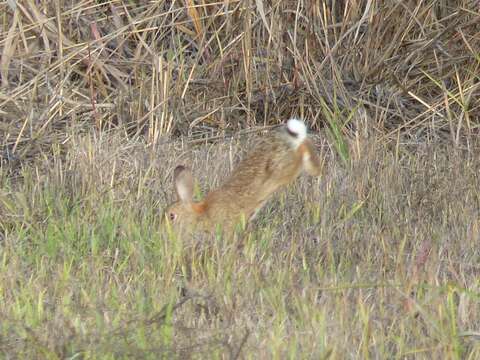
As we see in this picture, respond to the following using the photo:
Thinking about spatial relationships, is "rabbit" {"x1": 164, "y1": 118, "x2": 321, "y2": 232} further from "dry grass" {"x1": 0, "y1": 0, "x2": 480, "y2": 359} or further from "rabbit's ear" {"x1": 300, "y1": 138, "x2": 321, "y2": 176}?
"dry grass" {"x1": 0, "y1": 0, "x2": 480, "y2": 359}

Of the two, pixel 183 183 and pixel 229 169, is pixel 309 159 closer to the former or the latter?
pixel 183 183

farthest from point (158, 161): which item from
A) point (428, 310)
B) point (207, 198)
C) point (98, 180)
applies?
point (428, 310)

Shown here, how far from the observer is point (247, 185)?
3941 millimetres

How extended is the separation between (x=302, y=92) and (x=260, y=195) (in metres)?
1.63

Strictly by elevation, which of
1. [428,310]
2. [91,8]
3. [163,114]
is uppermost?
[91,8]

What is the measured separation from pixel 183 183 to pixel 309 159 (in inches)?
18.6

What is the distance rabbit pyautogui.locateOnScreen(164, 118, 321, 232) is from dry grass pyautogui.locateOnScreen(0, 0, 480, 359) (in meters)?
0.12

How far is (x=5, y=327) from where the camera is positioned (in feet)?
9.61

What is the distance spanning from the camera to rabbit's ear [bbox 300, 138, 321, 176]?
4.05 metres

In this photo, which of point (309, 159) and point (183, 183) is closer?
point (183, 183)

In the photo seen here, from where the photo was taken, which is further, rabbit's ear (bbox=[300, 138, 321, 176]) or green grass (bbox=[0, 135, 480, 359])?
rabbit's ear (bbox=[300, 138, 321, 176])

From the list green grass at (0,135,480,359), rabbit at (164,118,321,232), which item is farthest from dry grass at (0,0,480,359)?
rabbit at (164,118,321,232)

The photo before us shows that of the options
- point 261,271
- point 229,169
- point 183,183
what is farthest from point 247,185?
point 229,169

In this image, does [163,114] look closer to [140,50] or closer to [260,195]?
[140,50]
